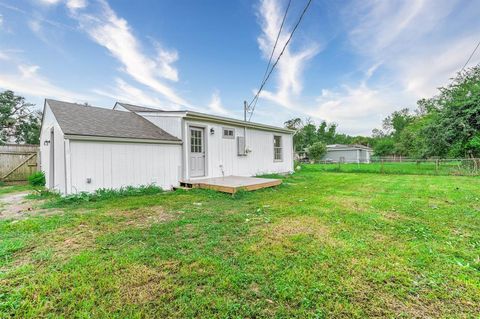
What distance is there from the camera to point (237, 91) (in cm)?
1315

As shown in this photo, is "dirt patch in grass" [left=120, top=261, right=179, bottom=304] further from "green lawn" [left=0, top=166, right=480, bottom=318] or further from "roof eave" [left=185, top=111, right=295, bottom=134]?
"roof eave" [left=185, top=111, right=295, bottom=134]

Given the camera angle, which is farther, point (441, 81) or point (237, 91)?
point (441, 81)

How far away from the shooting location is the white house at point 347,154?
28984 millimetres

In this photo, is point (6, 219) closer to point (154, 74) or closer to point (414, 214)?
point (414, 214)

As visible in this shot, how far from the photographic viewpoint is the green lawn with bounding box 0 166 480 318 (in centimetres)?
152

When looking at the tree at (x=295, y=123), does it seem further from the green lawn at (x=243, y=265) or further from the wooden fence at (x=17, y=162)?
the green lawn at (x=243, y=265)

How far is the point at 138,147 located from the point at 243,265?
5.16 metres

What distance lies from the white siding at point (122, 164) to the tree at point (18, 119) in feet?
62.2

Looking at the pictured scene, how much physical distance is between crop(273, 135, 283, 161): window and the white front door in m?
4.39

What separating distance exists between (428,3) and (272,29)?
449 centimetres

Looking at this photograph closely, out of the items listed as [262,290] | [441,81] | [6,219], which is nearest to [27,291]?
[262,290]

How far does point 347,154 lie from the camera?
1172 inches

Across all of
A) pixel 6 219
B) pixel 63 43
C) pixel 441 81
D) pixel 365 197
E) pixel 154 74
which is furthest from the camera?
pixel 441 81

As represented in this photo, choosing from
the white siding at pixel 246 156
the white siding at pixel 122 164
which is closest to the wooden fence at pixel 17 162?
the white siding at pixel 122 164
